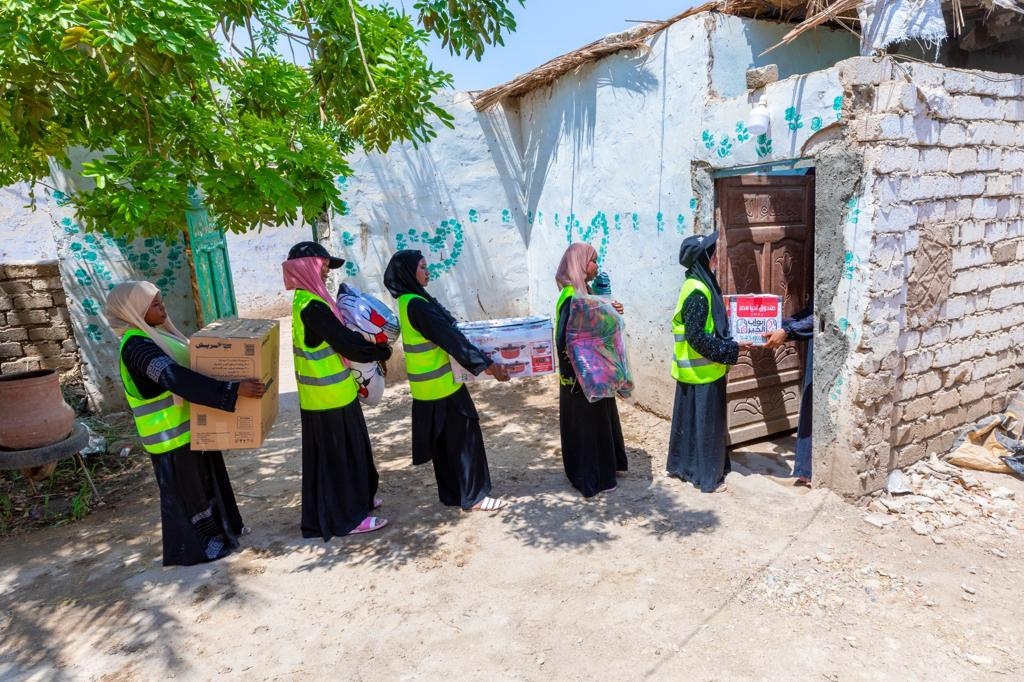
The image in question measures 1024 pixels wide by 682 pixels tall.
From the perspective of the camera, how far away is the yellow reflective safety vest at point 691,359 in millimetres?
3859

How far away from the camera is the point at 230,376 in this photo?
3.09 metres

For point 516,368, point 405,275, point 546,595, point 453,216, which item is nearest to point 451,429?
point 516,368

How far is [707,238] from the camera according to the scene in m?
3.87

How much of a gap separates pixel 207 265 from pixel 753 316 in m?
5.40

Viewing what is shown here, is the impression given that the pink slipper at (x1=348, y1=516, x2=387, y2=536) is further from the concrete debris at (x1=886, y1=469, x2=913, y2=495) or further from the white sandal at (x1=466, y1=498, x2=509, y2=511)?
the concrete debris at (x1=886, y1=469, x2=913, y2=495)

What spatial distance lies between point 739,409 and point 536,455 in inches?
61.4

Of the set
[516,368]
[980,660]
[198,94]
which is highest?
[198,94]

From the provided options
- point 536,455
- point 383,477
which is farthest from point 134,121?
point 536,455

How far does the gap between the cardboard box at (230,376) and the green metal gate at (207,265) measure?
11.3 ft

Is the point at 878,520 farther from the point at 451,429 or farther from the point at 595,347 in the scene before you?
the point at 451,429

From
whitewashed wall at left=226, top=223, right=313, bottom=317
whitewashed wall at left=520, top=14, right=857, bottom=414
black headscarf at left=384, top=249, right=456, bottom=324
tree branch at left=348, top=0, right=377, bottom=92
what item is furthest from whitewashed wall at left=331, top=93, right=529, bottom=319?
whitewashed wall at left=226, top=223, right=313, bottom=317

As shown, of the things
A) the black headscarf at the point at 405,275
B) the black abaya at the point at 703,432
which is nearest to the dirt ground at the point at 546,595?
the black abaya at the point at 703,432

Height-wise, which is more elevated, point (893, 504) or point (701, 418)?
point (701, 418)

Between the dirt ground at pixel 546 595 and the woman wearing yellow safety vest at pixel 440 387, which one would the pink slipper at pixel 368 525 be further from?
the woman wearing yellow safety vest at pixel 440 387
